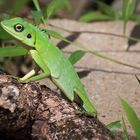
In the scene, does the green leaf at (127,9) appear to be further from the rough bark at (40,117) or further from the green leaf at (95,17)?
the rough bark at (40,117)

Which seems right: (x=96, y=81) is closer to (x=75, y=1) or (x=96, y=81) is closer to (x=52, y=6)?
(x=52, y=6)

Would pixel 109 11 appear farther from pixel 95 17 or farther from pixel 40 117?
pixel 40 117

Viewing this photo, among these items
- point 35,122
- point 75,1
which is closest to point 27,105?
point 35,122

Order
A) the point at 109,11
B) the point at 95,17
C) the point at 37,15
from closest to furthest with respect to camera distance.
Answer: the point at 37,15 → the point at 95,17 → the point at 109,11

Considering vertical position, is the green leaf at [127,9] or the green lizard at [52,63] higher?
the green leaf at [127,9]

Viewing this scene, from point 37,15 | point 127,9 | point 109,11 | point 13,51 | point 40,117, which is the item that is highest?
point 109,11

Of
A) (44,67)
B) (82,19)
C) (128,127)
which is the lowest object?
(128,127)

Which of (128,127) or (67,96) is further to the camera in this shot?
(128,127)

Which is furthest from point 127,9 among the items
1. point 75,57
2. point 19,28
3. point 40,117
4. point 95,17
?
point 40,117

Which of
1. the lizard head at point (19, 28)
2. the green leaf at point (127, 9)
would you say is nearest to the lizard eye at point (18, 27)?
the lizard head at point (19, 28)
